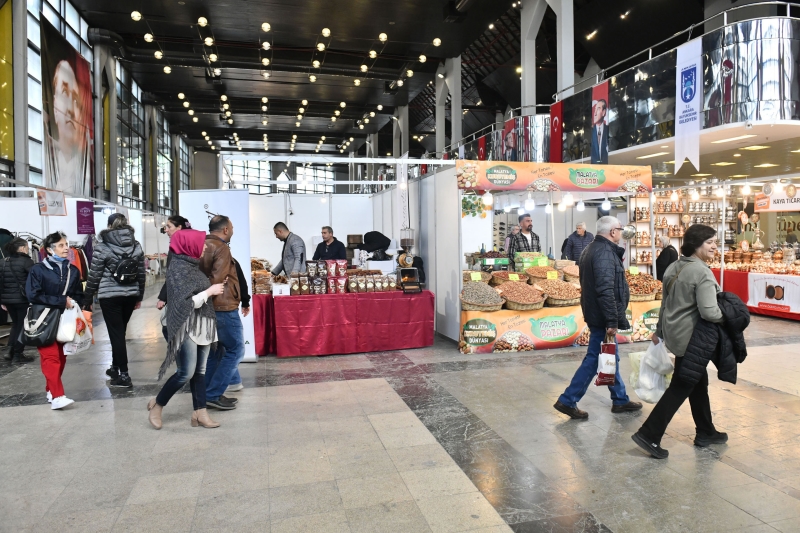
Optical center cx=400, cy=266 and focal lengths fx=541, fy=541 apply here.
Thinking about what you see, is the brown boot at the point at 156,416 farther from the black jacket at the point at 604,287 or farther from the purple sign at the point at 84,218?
the purple sign at the point at 84,218

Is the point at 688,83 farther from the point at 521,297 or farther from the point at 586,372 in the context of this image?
the point at 586,372

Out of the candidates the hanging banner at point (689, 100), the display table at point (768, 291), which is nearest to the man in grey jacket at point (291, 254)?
the hanging banner at point (689, 100)

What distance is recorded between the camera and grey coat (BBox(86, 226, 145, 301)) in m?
5.02

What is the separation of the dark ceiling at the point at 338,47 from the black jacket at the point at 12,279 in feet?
27.5

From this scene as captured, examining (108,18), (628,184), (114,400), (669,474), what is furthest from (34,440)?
(108,18)

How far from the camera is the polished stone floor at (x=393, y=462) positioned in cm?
275

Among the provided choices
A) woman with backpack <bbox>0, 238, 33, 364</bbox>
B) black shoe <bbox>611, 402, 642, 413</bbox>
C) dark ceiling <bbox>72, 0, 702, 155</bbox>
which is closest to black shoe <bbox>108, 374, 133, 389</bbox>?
woman with backpack <bbox>0, 238, 33, 364</bbox>

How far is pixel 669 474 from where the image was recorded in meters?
3.24

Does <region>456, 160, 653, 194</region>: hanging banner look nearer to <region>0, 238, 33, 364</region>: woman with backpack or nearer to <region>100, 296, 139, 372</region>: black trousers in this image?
<region>100, 296, 139, 372</region>: black trousers

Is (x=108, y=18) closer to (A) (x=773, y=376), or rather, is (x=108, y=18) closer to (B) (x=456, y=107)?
(B) (x=456, y=107)

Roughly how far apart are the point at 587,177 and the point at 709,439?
14.3 ft

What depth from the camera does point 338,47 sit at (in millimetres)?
16000

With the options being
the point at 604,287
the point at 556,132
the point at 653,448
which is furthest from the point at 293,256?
the point at 556,132

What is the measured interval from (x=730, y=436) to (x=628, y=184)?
4.46 metres
